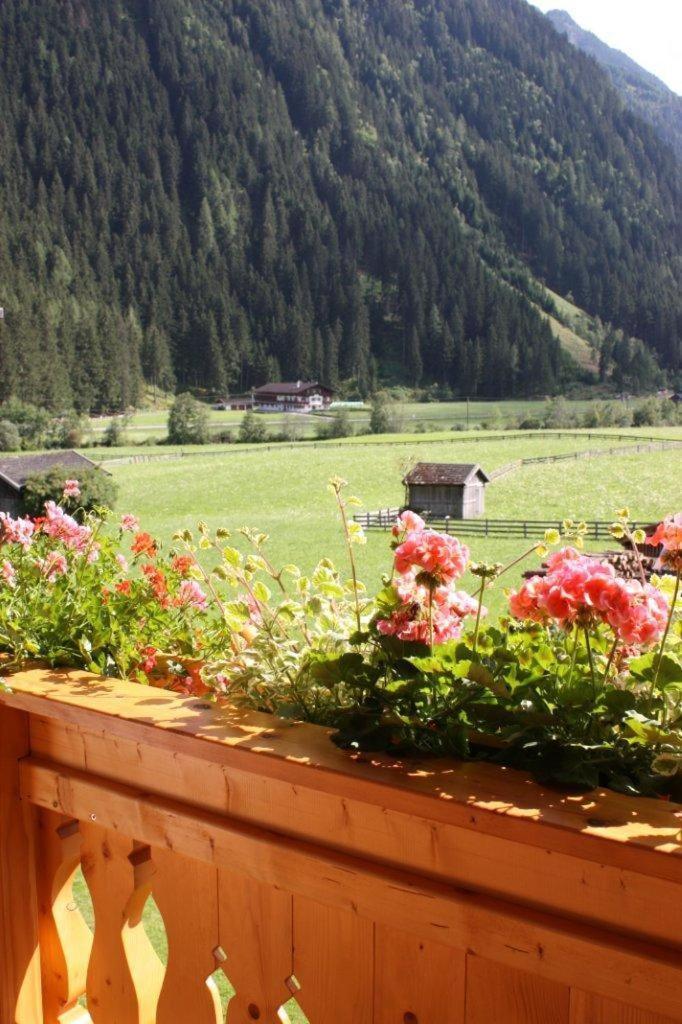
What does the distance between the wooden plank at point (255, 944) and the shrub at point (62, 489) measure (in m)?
2.20

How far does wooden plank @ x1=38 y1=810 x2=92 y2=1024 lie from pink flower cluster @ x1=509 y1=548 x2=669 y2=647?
0.58 m

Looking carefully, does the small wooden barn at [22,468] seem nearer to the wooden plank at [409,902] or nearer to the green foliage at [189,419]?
the green foliage at [189,419]

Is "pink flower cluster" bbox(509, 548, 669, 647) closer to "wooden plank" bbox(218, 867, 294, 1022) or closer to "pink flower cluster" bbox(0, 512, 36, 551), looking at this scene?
"wooden plank" bbox(218, 867, 294, 1022)

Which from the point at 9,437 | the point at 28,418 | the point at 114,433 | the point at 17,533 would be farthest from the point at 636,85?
the point at 17,533

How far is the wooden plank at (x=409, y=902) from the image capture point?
19.7 inches

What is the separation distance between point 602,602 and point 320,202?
267cm

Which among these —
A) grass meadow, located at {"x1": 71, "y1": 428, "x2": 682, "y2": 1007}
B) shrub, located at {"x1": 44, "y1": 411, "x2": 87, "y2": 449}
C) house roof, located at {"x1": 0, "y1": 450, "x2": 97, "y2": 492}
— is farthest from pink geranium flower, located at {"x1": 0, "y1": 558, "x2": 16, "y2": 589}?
shrub, located at {"x1": 44, "y1": 411, "x2": 87, "y2": 449}

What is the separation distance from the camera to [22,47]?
10.7ft

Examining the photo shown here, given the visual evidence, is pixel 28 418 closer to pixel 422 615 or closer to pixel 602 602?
pixel 422 615

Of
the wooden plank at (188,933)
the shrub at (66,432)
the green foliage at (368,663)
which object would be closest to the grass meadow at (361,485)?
the shrub at (66,432)

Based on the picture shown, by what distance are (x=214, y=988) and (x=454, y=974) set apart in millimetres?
281

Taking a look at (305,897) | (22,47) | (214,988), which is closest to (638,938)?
(305,897)

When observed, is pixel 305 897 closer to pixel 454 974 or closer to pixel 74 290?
pixel 454 974

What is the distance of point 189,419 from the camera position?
286 centimetres
